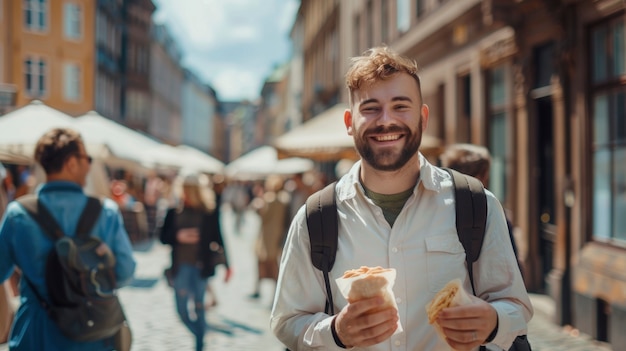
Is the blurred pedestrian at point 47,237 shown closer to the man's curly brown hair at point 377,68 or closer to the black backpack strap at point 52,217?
the black backpack strap at point 52,217

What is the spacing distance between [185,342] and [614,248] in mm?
4989

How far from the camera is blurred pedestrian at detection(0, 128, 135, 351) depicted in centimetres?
348

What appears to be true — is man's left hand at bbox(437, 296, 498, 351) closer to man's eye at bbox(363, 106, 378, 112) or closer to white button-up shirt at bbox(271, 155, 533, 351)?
white button-up shirt at bbox(271, 155, 533, 351)

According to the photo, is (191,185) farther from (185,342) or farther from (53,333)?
(53,333)

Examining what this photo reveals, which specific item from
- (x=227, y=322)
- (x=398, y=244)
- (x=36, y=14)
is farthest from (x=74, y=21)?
(x=398, y=244)

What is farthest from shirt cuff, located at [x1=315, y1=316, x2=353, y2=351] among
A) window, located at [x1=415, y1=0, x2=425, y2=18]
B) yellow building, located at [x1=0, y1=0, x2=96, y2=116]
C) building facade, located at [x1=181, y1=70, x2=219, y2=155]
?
building facade, located at [x1=181, y1=70, x2=219, y2=155]

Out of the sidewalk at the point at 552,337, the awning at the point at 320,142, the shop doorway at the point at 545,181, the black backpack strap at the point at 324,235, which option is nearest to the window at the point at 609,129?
the sidewalk at the point at 552,337

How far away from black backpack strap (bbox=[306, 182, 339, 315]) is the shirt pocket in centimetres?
32

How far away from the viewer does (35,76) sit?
1378 inches

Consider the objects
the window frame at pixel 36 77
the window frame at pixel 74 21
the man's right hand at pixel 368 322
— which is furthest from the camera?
the window frame at pixel 74 21

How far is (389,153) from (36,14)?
37.0 m

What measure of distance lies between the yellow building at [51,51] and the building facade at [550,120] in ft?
82.9

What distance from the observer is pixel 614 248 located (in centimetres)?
773

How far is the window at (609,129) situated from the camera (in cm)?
771
